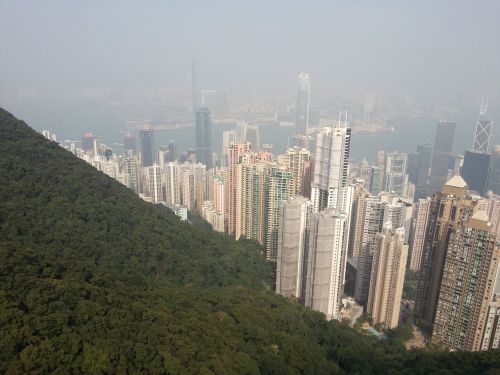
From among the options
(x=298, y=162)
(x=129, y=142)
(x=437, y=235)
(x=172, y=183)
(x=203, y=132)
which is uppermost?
(x=298, y=162)

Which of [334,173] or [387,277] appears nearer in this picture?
[387,277]

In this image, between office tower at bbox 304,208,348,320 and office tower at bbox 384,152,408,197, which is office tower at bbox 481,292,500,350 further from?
office tower at bbox 384,152,408,197

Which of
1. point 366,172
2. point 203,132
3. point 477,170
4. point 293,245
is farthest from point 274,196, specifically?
point 203,132

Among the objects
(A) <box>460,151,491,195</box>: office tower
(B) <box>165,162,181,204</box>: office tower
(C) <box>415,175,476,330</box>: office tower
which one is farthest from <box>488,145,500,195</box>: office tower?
(B) <box>165,162,181,204</box>: office tower

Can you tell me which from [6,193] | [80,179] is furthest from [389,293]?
[6,193]

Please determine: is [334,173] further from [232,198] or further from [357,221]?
[232,198]

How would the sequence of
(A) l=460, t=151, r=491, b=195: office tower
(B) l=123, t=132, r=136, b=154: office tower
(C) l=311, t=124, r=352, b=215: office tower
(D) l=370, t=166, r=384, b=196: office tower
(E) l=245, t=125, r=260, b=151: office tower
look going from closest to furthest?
(C) l=311, t=124, r=352, b=215: office tower < (A) l=460, t=151, r=491, b=195: office tower < (D) l=370, t=166, r=384, b=196: office tower < (B) l=123, t=132, r=136, b=154: office tower < (E) l=245, t=125, r=260, b=151: office tower
